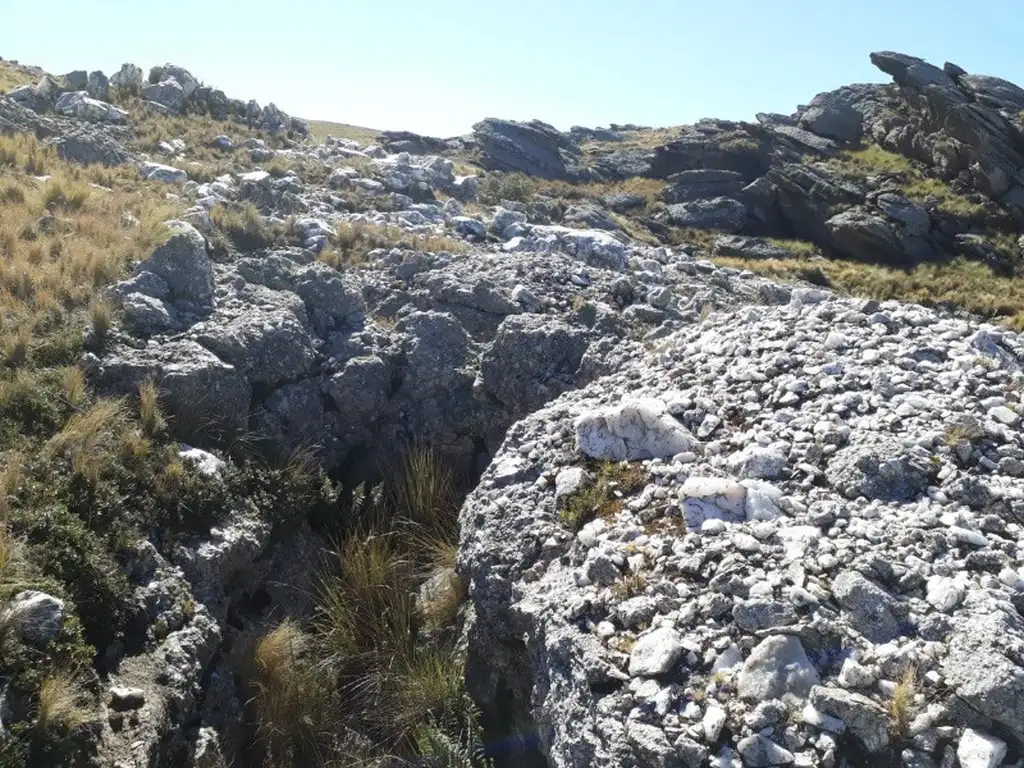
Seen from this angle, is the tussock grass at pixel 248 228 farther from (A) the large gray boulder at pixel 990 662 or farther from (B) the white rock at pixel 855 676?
(A) the large gray boulder at pixel 990 662

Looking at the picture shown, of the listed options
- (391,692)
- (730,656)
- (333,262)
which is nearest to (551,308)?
(333,262)

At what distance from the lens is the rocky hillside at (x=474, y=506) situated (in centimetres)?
396

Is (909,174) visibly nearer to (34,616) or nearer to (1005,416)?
(1005,416)

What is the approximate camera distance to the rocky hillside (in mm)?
3965

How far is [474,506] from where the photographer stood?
6.79 m

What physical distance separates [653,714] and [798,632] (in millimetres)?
899

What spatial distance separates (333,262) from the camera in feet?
39.3

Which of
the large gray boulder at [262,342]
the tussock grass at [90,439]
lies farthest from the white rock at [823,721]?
the large gray boulder at [262,342]

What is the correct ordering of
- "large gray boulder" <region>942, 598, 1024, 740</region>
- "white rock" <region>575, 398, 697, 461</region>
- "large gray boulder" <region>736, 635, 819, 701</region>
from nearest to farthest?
"large gray boulder" <region>942, 598, 1024, 740</region> < "large gray boulder" <region>736, 635, 819, 701</region> < "white rock" <region>575, 398, 697, 461</region>

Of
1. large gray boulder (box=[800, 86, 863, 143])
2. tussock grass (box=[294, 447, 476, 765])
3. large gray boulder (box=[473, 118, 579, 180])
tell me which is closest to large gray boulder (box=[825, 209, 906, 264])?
→ large gray boulder (box=[800, 86, 863, 143])

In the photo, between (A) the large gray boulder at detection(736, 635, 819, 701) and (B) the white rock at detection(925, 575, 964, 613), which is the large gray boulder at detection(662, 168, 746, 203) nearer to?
(B) the white rock at detection(925, 575, 964, 613)

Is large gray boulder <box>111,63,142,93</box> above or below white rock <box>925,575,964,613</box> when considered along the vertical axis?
above

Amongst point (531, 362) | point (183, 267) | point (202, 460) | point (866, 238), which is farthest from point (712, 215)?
point (202, 460)

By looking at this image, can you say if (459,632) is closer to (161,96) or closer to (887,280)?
(161,96)
